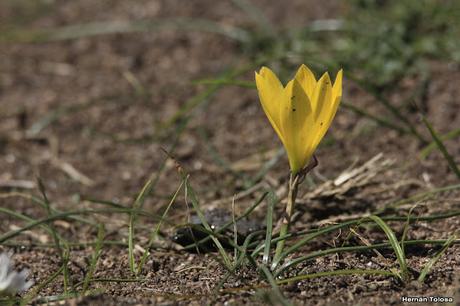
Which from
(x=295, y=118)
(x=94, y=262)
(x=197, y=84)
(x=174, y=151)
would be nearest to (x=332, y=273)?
(x=295, y=118)

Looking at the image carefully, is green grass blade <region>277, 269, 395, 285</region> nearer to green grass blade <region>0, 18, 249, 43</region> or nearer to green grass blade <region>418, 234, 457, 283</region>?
green grass blade <region>418, 234, 457, 283</region>

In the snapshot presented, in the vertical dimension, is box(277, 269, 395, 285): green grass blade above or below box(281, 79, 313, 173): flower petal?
below

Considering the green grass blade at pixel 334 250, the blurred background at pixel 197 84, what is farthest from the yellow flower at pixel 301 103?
the blurred background at pixel 197 84

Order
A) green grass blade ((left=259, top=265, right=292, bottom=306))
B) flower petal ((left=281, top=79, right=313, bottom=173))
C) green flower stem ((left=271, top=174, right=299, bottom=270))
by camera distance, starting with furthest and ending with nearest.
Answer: green flower stem ((left=271, top=174, right=299, bottom=270))
flower petal ((left=281, top=79, right=313, bottom=173))
green grass blade ((left=259, top=265, right=292, bottom=306))

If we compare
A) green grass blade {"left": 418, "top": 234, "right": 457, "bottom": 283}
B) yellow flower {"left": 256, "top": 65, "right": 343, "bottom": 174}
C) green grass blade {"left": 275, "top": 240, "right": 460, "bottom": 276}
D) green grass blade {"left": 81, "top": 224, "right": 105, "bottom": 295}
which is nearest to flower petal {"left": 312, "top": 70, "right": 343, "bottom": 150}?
yellow flower {"left": 256, "top": 65, "right": 343, "bottom": 174}

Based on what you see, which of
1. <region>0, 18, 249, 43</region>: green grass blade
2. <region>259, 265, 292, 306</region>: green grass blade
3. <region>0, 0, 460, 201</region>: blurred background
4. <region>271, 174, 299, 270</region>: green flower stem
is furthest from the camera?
<region>0, 18, 249, 43</region>: green grass blade

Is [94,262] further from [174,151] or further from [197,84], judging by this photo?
[174,151]
